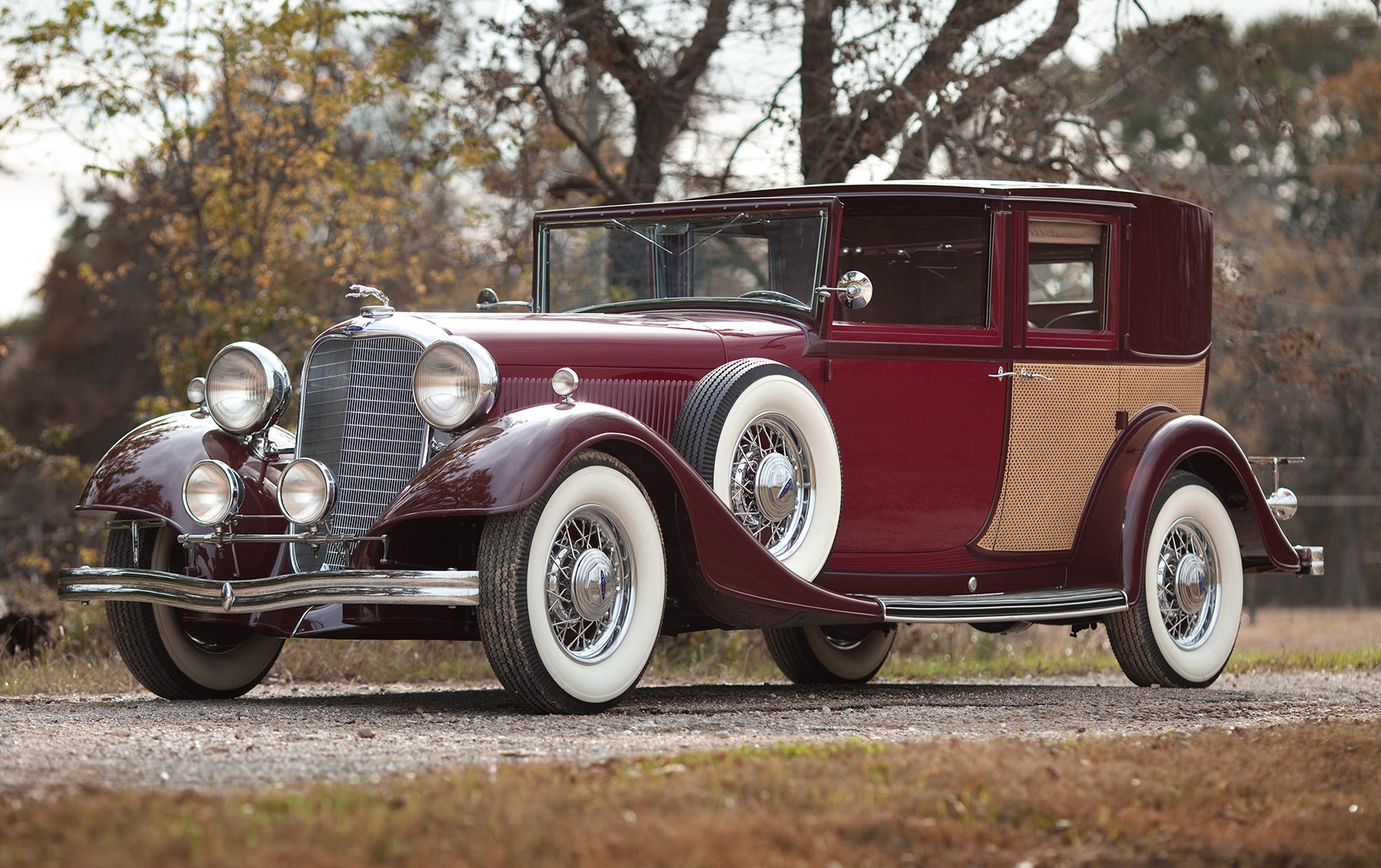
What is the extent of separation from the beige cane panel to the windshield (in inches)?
42.3

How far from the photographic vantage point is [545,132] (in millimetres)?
12273

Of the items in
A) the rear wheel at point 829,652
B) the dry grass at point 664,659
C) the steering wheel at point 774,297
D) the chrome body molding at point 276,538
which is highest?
the steering wheel at point 774,297

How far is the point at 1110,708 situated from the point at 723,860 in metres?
3.44

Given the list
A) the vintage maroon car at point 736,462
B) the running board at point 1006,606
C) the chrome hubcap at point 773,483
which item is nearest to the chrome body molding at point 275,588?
the vintage maroon car at point 736,462

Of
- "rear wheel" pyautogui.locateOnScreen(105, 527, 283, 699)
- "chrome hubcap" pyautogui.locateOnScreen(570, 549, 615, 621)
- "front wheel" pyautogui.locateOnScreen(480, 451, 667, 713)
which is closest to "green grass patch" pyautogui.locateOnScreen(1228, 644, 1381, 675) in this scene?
"front wheel" pyautogui.locateOnScreen(480, 451, 667, 713)

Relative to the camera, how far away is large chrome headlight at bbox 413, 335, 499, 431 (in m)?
5.72

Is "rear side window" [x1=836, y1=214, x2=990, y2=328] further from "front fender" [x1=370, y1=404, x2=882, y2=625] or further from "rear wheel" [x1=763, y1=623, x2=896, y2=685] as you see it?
"rear wheel" [x1=763, y1=623, x2=896, y2=685]

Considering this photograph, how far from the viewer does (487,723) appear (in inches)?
210

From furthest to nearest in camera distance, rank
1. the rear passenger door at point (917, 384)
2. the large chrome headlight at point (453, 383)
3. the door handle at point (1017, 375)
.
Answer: the door handle at point (1017, 375), the rear passenger door at point (917, 384), the large chrome headlight at point (453, 383)

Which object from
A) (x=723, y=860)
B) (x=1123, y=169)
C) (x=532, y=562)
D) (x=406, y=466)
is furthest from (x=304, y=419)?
(x=1123, y=169)

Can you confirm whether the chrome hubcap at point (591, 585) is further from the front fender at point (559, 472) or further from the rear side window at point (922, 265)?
the rear side window at point (922, 265)

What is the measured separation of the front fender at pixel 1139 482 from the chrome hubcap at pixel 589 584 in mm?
2577

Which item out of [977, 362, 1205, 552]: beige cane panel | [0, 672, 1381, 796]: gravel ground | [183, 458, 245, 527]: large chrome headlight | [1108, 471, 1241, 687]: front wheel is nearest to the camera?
[0, 672, 1381, 796]: gravel ground

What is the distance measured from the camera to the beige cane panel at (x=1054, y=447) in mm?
7168
